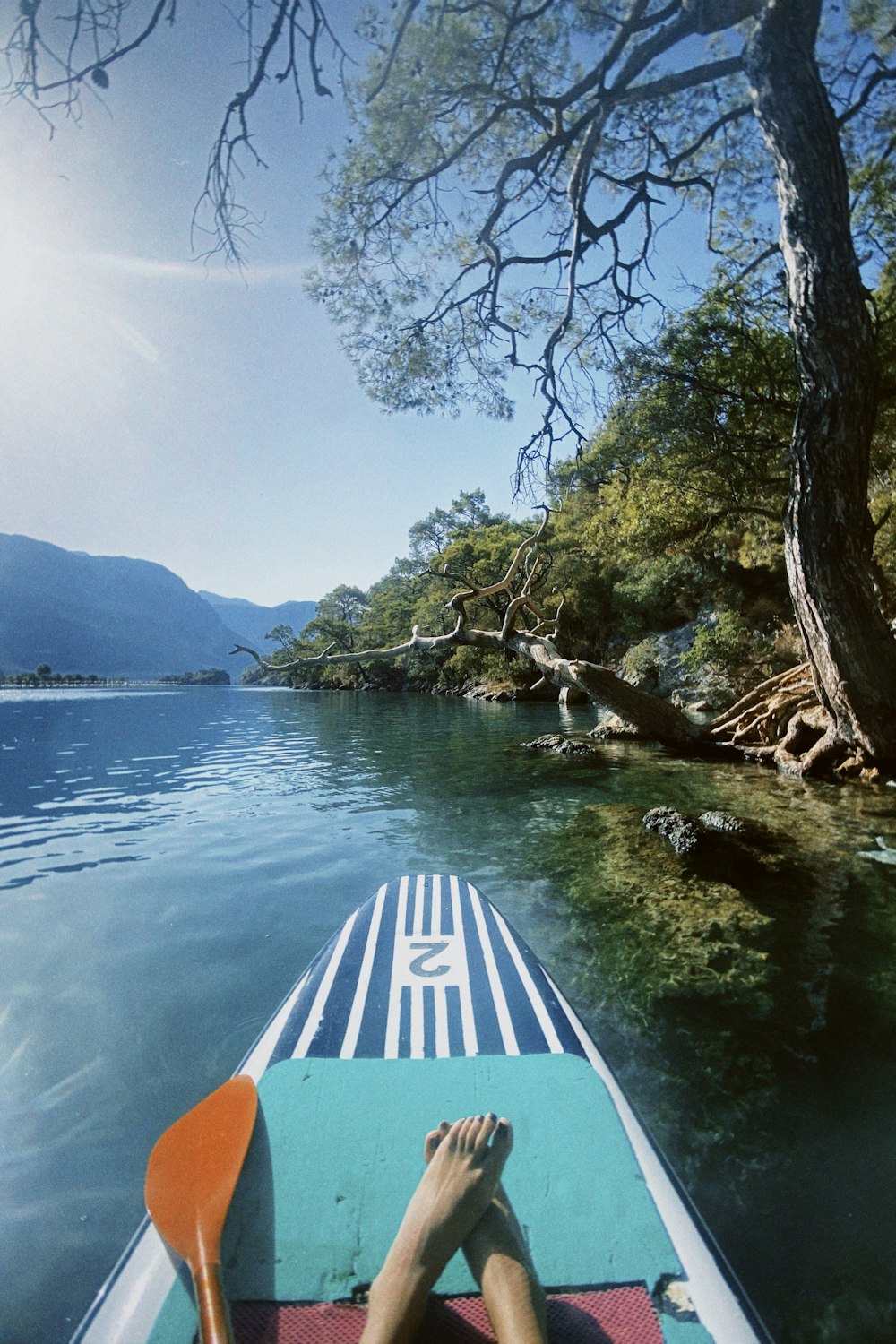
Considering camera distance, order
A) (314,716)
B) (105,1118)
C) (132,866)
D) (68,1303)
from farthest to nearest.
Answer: (314,716) < (132,866) < (105,1118) < (68,1303)

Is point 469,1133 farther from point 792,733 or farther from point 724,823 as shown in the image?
point 792,733

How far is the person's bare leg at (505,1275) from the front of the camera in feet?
4.80

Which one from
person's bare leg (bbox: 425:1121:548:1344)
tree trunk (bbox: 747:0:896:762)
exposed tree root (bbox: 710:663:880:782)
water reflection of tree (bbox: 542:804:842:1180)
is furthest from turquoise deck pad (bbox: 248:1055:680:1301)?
exposed tree root (bbox: 710:663:880:782)

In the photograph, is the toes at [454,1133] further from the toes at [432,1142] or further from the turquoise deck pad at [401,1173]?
the turquoise deck pad at [401,1173]

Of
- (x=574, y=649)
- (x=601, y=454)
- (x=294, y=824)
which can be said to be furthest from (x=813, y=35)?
(x=574, y=649)

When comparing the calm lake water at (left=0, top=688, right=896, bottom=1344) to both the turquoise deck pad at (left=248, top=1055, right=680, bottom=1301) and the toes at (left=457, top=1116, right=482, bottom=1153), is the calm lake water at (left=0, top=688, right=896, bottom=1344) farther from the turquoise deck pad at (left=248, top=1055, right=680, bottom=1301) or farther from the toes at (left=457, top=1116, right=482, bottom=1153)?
the toes at (left=457, top=1116, right=482, bottom=1153)

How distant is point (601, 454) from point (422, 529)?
55460mm

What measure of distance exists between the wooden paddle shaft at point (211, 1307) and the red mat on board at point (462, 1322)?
0.07 meters

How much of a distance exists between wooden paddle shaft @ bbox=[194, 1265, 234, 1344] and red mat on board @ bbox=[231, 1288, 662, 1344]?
0.21ft

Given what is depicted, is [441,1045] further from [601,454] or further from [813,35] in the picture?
[601,454]

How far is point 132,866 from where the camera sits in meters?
6.91

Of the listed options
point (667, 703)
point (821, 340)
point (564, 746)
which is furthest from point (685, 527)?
point (821, 340)

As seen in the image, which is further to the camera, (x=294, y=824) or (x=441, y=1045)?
(x=294, y=824)

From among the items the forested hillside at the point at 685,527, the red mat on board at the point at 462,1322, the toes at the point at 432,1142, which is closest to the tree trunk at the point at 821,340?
the forested hillside at the point at 685,527
